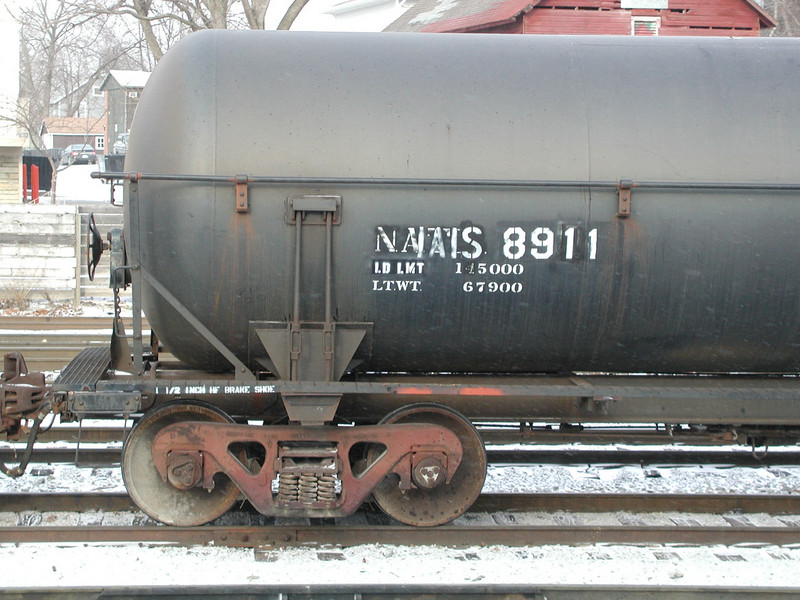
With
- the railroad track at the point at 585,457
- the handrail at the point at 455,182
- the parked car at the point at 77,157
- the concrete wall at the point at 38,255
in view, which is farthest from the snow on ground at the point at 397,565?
the parked car at the point at 77,157

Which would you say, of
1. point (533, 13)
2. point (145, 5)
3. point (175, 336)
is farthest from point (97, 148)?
point (175, 336)

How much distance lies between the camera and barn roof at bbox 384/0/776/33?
1983 centimetres

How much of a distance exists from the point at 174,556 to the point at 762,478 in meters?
5.27

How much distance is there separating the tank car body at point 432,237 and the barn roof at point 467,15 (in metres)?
15.4

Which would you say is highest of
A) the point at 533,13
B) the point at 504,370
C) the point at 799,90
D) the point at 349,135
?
the point at 533,13

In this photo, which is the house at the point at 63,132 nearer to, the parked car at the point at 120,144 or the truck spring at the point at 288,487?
the parked car at the point at 120,144

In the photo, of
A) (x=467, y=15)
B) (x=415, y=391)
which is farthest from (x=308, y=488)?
(x=467, y=15)

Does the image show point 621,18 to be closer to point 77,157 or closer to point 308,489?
point 308,489

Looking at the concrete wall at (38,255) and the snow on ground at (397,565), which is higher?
the concrete wall at (38,255)

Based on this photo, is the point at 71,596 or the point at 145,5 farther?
the point at 145,5

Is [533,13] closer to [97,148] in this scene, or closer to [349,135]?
[349,135]

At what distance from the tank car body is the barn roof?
15.4 m

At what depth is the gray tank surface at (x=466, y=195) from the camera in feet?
16.5

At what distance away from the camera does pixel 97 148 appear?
57.3m
